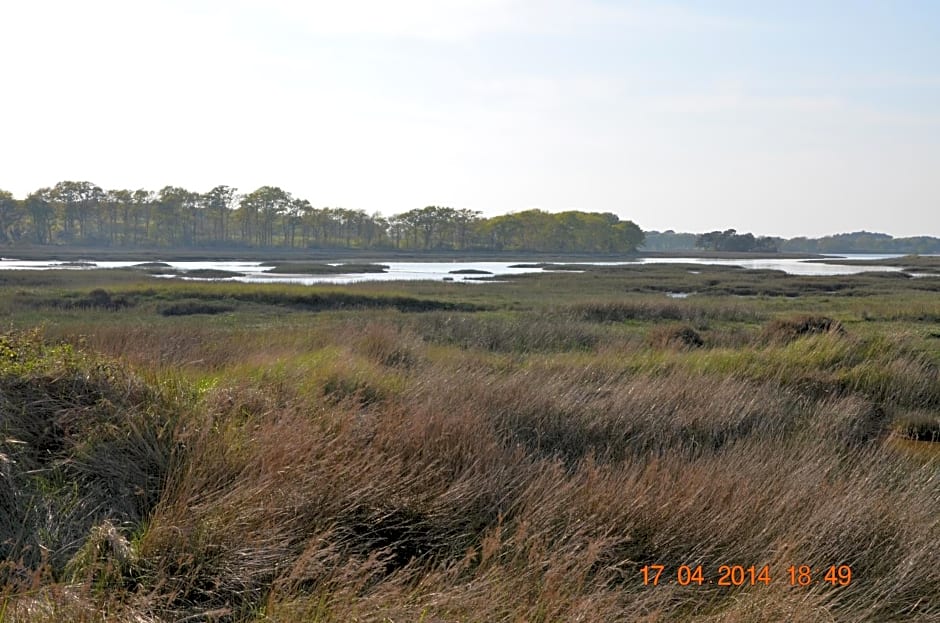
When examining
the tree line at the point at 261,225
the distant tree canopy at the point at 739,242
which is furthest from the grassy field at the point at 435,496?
the distant tree canopy at the point at 739,242

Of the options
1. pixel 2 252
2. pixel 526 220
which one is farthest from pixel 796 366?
pixel 526 220

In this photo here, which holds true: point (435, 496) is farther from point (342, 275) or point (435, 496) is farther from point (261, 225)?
point (261, 225)

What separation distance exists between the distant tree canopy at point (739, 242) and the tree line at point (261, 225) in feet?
88.1

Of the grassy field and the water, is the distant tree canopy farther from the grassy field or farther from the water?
the grassy field

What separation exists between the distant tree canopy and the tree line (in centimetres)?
2684

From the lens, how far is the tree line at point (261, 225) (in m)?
119

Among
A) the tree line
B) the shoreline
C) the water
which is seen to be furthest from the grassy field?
the tree line

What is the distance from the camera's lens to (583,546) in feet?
19.7

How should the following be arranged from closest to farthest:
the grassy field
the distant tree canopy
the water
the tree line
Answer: the grassy field
the water
the tree line
the distant tree canopy

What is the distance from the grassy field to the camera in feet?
16.7

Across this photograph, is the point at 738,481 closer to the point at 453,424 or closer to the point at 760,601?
the point at 760,601

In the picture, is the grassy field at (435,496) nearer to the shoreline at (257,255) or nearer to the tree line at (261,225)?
the shoreline at (257,255)

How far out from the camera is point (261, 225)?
134500mm

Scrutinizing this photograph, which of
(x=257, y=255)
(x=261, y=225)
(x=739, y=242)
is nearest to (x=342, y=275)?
(x=257, y=255)
